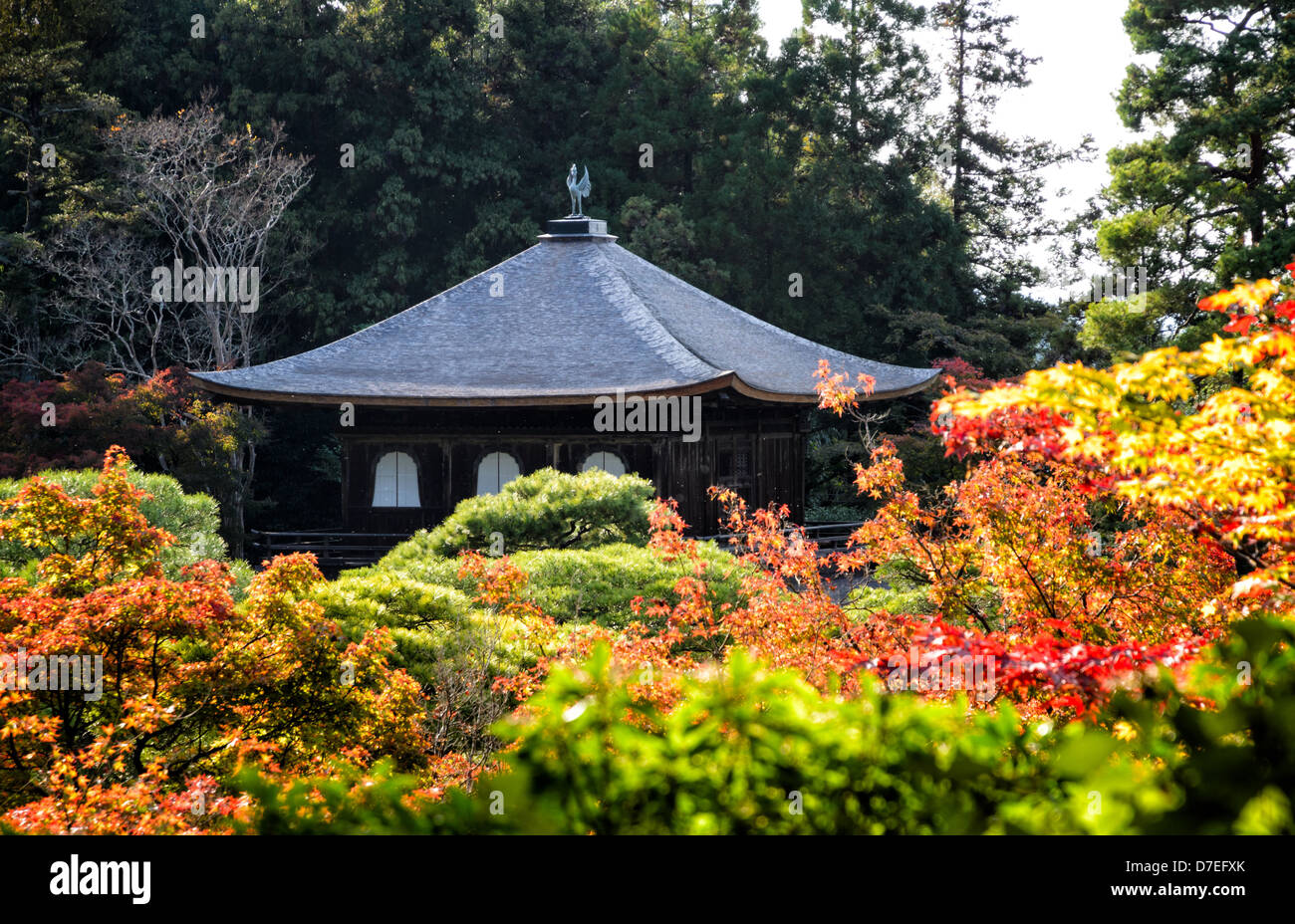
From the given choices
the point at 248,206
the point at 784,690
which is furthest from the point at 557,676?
the point at 248,206

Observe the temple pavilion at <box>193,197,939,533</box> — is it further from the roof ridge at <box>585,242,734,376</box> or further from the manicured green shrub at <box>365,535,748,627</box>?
the manicured green shrub at <box>365,535,748,627</box>

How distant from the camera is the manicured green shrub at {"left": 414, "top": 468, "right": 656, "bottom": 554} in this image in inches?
500

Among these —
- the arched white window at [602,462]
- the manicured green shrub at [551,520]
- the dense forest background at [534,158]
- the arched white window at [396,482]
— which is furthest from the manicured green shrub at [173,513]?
the dense forest background at [534,158]

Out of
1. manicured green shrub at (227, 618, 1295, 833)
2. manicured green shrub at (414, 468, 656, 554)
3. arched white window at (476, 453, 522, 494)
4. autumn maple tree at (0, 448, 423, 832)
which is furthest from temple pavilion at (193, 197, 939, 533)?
manicured green shrub at (227, 618, 1295, 833)

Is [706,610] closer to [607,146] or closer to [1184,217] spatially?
[1184,217]

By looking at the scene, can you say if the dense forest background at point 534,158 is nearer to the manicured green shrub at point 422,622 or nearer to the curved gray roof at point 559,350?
the curved gray roof at point 559,350

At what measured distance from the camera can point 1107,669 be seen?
3.71m

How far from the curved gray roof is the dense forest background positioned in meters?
6.81

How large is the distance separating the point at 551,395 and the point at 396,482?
11.9 ft

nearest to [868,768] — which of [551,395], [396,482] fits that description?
[551,395]

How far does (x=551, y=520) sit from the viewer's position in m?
13.0

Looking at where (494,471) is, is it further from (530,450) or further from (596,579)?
(596,579)

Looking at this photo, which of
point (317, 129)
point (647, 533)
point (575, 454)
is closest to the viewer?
point (647, 533)
